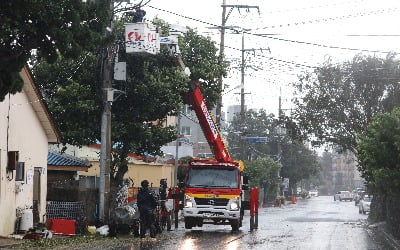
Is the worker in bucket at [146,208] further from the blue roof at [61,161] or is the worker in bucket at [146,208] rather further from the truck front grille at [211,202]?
the blue roof at [61,161]

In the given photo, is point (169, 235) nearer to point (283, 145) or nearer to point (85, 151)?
point (85, 151)

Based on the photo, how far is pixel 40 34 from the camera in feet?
52.7

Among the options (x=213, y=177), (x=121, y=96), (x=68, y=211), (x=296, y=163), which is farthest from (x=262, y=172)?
(x=68, y=211)

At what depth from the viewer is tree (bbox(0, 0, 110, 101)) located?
1548 centimetres

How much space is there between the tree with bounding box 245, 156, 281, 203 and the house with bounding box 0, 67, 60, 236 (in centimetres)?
5063

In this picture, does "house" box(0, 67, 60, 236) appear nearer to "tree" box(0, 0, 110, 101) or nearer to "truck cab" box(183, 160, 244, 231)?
"truck cab" box(183, 160, 244, 231)

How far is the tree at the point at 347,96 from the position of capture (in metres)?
44.9

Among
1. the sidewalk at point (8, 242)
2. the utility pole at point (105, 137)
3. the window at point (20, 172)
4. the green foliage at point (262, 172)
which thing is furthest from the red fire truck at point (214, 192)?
the green foliage at point (262, 172)

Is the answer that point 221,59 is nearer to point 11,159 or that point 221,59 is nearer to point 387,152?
point 387,152

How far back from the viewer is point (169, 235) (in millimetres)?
26422

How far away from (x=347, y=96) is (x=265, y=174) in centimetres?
4064

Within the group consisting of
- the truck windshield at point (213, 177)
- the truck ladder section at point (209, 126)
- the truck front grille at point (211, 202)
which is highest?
the truck ladder section at point (209, 126)

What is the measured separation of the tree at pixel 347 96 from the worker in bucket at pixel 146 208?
2319 centimetres

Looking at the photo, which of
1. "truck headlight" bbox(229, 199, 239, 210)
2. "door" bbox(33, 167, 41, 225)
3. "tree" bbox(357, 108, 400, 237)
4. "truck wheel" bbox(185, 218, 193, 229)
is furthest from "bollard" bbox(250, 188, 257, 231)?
"door" bbox(33, 167, 41, 225)
